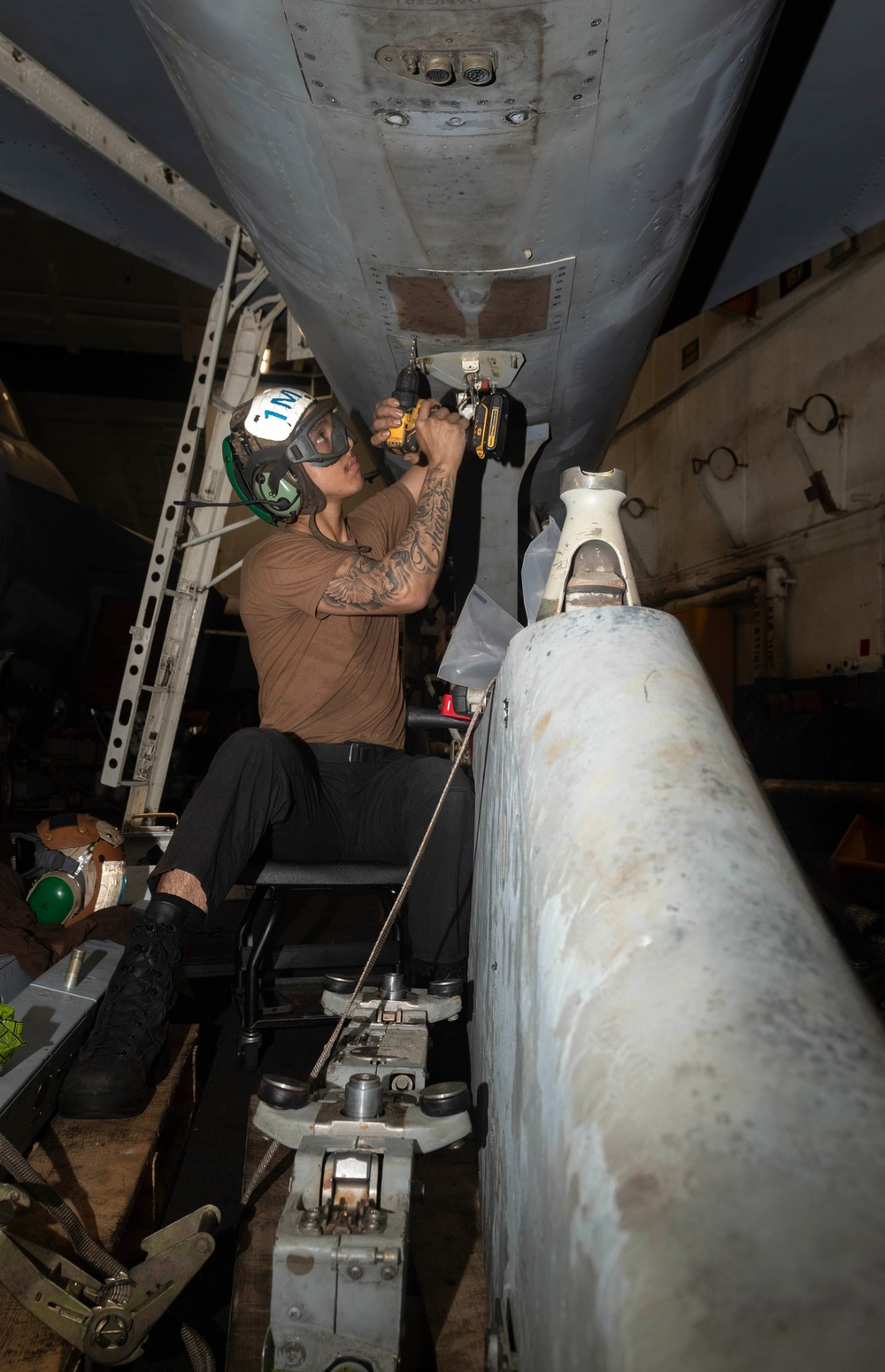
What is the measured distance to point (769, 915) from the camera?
0.60m

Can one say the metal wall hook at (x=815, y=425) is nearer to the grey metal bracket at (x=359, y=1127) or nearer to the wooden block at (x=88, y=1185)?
the wooden block at (x=88, y=1185)

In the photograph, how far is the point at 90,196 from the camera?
3912mm

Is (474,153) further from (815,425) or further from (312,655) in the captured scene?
(815,425)

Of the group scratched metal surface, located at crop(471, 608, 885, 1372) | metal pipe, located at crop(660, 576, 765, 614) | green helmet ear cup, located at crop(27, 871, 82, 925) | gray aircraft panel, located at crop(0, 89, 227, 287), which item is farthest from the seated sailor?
metal pipe, located at crop(660, 576, 765, 614)

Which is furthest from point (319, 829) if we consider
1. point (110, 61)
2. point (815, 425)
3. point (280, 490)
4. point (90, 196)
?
point (815, 425)

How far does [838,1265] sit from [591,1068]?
7.3 inches

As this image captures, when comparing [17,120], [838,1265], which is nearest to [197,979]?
[838,1265]

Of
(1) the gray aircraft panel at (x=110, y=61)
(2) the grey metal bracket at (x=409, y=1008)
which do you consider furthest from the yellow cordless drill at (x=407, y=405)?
(1) the gray aircraft panel at (x=110, y=61)

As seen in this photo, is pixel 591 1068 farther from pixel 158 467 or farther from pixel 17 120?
pixel 158 467

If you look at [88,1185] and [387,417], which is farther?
[387,417]

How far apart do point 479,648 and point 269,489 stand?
1.02 m

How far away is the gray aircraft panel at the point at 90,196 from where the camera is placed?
3.53 meters

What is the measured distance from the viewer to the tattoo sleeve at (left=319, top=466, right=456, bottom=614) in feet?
6.23

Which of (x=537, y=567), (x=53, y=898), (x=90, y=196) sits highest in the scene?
(x=90, y=196)
